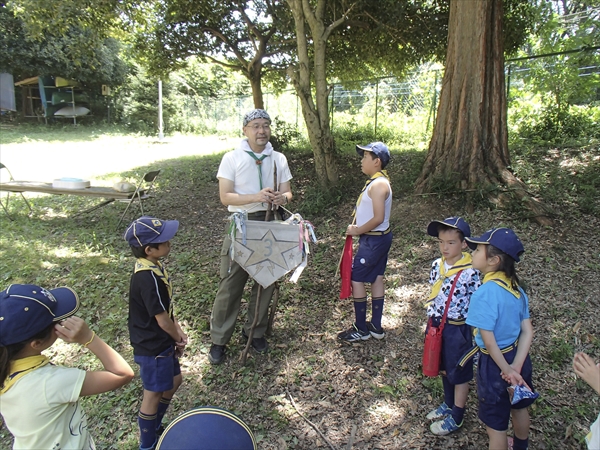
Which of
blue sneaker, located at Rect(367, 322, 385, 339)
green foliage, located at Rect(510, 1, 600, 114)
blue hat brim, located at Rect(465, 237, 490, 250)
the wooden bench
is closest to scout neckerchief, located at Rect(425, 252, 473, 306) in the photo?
blue hat brim, located at Rect(465, 237, 490, 250)

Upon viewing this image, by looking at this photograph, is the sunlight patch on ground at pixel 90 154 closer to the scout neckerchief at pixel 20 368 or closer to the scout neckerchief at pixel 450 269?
the scout neckerchief at pixel 20 368

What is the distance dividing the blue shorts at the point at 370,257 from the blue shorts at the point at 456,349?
40.1 inches

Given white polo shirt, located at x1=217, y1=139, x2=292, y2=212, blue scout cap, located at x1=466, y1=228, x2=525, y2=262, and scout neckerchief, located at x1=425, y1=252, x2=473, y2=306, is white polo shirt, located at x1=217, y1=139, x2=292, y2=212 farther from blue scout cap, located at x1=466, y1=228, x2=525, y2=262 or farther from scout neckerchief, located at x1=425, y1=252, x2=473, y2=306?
blue scout cap, located at x1=466, y1=228, x2=525, y2=262

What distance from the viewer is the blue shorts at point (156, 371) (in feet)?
8.18

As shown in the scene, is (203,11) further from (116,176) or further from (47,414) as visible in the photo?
(47,414)

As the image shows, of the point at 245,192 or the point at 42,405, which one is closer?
the point at 42,405

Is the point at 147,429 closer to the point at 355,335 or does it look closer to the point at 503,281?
the point at 355,335

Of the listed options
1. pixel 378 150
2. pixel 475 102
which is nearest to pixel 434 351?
pixel 378 150

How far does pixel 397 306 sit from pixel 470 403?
4.59ft

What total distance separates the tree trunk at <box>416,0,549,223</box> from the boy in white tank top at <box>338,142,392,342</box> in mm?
2929

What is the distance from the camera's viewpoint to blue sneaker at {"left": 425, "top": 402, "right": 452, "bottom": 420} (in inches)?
114

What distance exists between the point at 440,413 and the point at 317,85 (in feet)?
19.5

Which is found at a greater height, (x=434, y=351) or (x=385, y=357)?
(x=434, y=351)

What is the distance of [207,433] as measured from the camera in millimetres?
1512
